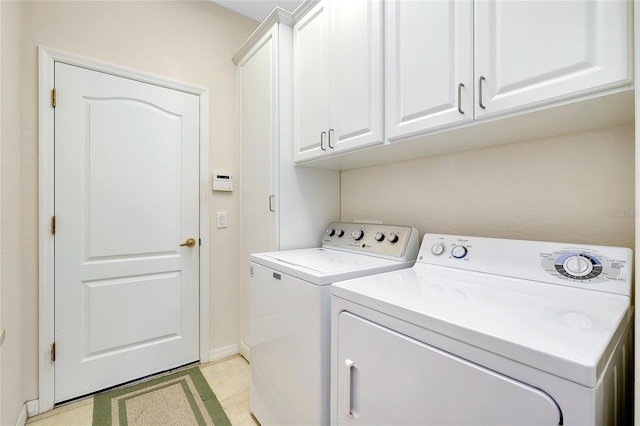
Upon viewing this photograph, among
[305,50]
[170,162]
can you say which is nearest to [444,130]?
[305,50]

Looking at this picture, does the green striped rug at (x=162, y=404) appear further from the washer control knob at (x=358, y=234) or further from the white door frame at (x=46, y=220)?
the washer control knob at (x=358, y=234)

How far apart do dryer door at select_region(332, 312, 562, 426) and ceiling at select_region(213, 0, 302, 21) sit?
2314 mm

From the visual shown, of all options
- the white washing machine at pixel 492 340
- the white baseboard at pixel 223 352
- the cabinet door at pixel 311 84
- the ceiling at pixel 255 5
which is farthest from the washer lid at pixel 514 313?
the ceiling at pixel 255 5

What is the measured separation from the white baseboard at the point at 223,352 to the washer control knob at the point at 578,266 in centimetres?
228

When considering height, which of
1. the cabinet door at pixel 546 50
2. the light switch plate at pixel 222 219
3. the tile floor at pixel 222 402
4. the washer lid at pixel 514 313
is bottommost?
the tile floor at pixel 222 402

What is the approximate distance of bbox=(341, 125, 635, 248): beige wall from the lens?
106 centimetres

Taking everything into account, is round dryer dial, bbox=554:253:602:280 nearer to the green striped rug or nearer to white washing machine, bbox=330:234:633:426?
white washing machine, bbox=330:234:633:426

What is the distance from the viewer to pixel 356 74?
57.6 inches

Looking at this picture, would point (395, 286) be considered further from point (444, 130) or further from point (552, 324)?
point (444, 130)

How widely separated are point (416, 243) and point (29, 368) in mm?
2322

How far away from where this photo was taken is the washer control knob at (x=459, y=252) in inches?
49.5

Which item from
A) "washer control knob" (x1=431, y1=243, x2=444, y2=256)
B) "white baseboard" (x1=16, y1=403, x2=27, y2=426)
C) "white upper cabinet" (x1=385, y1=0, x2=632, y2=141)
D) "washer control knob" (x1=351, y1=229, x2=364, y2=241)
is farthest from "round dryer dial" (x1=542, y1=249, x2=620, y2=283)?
"white baseboard" (x1=16, y1=403, x2=27, y2=426)

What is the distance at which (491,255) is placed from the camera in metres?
1.18

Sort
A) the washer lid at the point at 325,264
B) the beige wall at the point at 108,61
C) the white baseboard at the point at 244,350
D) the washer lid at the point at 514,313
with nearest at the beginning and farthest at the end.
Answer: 1. the washer lid at the point at 514,313
2. the washer lid at the point at 325,264
3. the beige wall at the point at 108,61
4. the white baseboard at the point at 244,350
